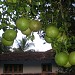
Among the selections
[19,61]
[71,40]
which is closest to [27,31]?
[71,40]

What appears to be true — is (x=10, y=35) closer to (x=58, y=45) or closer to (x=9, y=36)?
(x=9, y=36)

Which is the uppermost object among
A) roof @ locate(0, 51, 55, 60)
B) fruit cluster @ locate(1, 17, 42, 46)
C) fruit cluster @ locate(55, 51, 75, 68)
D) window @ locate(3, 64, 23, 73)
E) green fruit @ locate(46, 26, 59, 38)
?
roof @ locate(0, 51, 55, 60)

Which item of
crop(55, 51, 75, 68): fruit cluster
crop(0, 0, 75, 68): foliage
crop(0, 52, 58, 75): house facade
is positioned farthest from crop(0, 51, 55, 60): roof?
crop(55, 51, 75, 68): fruit cluster

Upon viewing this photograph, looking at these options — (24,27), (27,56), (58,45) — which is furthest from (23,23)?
(27,56)

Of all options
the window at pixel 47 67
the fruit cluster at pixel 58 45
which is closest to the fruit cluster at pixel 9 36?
the fruit cluster at pixel 58 45

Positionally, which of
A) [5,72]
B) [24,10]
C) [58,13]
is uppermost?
[5,72]

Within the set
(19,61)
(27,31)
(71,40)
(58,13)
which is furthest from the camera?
(19,61)

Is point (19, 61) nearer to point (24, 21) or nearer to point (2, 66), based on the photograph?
point (2, 66)

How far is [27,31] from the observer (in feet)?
8.14

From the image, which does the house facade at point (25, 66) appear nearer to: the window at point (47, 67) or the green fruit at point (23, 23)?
the window at point (47, 67)

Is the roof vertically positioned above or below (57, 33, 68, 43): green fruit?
above

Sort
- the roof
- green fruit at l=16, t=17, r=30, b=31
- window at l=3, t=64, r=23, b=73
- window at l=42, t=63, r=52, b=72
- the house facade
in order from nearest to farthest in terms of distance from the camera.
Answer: green fruit at l=16, t=17, r=30, b=31 → the roof → the house facade → window at l=3, t=64, r=23, b=73 → window at l=42, t=63, r=52, b=72

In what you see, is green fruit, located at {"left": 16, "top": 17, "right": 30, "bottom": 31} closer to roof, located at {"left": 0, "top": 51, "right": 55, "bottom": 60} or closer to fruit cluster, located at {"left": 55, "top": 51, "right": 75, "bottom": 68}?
fruit cluster, located at {"left": 55, "top": 51, "right": 75, "bottom": 68}

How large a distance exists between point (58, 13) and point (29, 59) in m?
22.7
